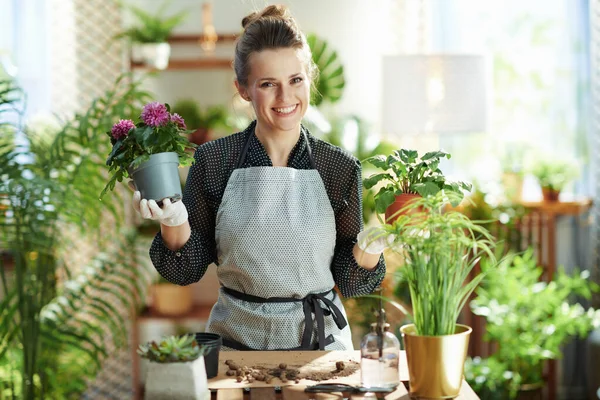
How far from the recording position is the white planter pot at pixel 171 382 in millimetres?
1536

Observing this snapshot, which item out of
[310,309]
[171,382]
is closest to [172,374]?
[171,382]

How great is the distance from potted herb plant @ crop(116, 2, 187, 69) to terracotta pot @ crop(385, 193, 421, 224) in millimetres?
3138

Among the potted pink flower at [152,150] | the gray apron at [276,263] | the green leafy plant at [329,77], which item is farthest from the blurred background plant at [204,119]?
the potted pink flower at [152,150]

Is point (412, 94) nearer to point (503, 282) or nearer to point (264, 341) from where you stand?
point (503, 282)

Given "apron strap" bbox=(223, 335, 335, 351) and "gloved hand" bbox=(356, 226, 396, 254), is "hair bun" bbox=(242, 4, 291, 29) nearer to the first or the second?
"gloved hand" bbox=(356, 226, 396, 254)

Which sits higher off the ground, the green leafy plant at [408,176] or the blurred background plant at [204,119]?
the blurred background plant at [204,119]

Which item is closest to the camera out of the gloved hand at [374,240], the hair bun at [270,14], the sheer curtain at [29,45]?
the gloved hand at [374,240]

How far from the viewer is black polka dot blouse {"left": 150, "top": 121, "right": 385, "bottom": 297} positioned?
2.20 meters

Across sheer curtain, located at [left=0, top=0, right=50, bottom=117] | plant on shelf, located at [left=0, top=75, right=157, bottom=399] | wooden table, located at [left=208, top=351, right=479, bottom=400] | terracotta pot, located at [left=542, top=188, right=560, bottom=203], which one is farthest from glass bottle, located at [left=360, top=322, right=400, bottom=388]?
sheer curtain, located at [left=0, top=0, right=50, bottom=117]

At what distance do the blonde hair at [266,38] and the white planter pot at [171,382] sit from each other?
0.88m

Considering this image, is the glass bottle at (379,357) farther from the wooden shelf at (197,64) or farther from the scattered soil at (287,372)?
the wooden shelf at (197,64)

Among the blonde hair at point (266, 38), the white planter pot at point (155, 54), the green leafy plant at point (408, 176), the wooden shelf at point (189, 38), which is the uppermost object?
the wooden shelf at point (189, 38)

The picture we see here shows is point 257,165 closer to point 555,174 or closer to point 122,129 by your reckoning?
point 122,129

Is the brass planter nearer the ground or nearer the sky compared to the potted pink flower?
nearer the ground
